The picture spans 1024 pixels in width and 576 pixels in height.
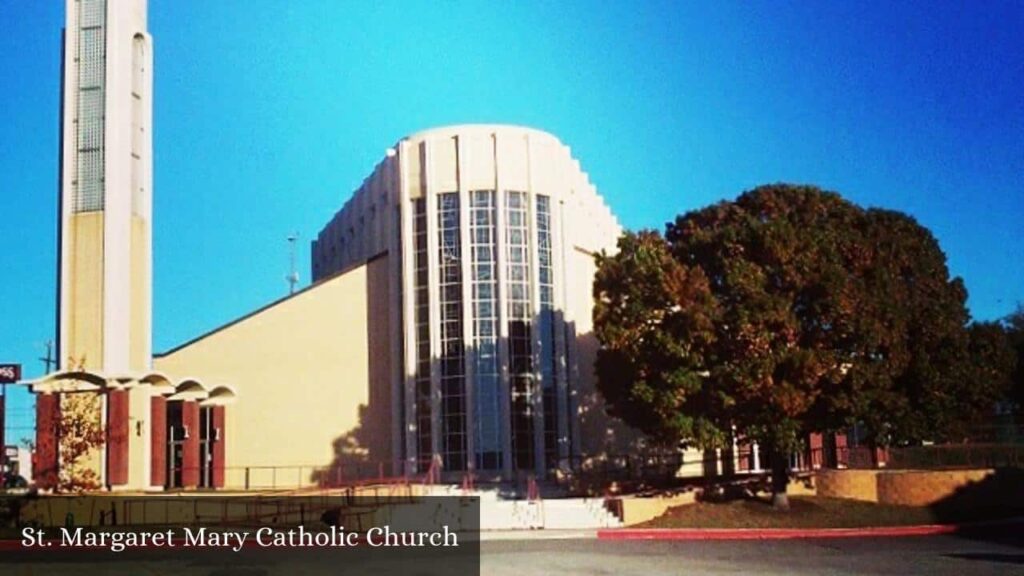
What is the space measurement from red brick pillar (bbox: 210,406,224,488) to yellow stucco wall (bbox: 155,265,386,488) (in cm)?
87

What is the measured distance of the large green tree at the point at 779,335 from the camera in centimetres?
3306

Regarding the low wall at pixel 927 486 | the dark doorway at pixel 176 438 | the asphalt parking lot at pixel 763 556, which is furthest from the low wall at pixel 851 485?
the dark doorway at pixel 176 438

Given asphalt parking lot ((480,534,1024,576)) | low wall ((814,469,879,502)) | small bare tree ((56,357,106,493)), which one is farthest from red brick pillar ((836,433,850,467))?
small bare tree ((56,357,106,493))

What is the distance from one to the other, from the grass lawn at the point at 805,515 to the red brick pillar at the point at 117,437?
18404 mm

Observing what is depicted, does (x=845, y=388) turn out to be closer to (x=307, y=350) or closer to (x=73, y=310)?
(x=307, y=350)

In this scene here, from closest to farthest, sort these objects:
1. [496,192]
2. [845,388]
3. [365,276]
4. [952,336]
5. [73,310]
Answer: [845,388]
[952,336]
[73,310]
[496,192]
[365,276]

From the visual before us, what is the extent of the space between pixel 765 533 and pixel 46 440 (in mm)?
22361

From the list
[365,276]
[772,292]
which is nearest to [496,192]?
[365,276]

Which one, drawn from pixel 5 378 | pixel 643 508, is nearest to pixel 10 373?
pixel 5 378

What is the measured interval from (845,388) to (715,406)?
3.77 metres

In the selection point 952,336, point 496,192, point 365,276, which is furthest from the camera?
point 365,276

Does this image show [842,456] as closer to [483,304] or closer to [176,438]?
[483,304]

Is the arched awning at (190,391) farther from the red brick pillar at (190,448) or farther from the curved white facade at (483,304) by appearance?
the curved white facade at (483,304)

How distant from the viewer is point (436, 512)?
34344mm
